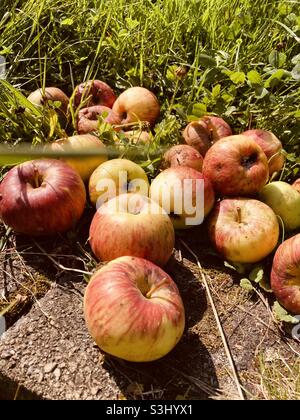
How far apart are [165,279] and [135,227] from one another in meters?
0.26

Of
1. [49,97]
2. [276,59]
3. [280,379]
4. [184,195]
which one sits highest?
[276,59]

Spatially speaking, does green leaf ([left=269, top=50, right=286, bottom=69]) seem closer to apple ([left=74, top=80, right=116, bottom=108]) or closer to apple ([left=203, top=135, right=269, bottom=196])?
apple ([left=203, top=135, right=269, bottom=196])

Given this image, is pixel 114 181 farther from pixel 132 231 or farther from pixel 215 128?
pixel 215 128

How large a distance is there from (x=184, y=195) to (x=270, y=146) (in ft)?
2.00

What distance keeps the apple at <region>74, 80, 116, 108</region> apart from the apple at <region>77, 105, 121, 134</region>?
3.8 inches

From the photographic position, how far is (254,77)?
9.13ft

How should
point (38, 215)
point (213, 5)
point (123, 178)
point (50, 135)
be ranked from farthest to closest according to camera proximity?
point (213, 5) < point (50, 135) < point (123, 178) < point (38, 215)

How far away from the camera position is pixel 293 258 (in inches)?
84.2

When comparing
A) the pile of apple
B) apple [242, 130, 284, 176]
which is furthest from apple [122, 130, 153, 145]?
apple [242, 130, 284, 176]

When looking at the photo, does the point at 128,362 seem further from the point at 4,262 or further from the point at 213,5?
the point at 213,5

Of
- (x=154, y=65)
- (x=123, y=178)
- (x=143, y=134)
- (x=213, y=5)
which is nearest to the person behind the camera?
(x=123, y=178)

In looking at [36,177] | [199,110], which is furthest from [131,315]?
[199,110]
